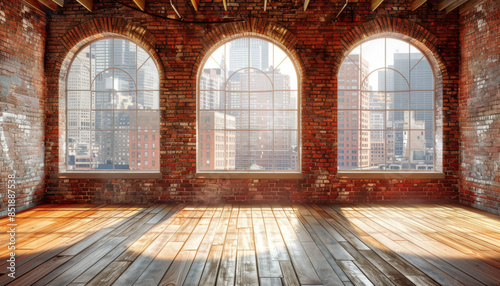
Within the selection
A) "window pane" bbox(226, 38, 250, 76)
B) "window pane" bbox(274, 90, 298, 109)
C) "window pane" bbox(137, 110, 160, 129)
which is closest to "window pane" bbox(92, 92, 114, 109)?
"window pane" bbox(137, 110, 160, 129)

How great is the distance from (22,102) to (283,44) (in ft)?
15.2

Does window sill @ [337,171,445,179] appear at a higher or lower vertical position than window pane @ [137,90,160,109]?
lower

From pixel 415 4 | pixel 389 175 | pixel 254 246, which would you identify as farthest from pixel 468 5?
pixel 254 246

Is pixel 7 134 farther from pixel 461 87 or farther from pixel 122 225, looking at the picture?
pixel 461 87

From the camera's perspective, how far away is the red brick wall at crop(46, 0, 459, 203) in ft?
16.9

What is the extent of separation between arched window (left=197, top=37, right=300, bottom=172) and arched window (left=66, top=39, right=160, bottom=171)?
95cm

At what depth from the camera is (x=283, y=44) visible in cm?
515

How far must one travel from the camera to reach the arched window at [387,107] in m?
5.35

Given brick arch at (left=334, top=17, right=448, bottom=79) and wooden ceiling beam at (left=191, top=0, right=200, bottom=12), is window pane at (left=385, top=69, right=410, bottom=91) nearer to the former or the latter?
brick arch at (left=334, top=17, right=448, bottom=79)

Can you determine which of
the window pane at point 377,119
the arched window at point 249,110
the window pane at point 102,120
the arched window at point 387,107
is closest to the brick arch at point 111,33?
the arched window at point 249,110

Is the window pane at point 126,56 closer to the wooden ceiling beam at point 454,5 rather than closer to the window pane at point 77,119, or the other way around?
the window pane at point 77,119

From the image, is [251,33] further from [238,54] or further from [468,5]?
[468,5]

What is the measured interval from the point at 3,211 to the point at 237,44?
15.5 feet

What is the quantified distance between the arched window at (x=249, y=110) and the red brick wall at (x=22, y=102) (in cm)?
287
